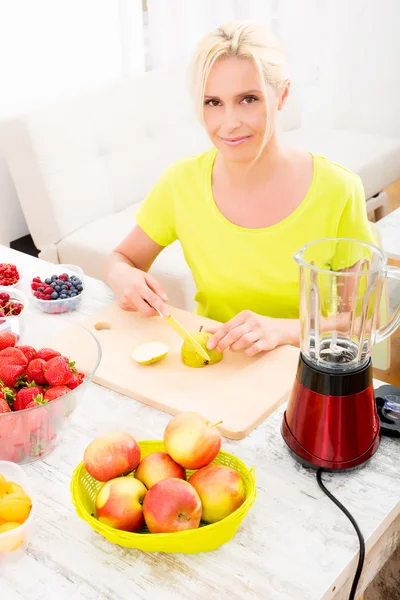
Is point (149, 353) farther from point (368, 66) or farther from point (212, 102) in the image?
point (368, 66)

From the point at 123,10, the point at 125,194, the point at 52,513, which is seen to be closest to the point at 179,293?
Answer: the point at 125,194

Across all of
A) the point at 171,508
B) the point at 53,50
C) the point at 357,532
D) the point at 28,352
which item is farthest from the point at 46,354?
the point at 53,50

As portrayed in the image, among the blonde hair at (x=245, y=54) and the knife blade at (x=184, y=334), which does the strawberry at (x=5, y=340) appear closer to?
the knife blade at (x=184, y=334)

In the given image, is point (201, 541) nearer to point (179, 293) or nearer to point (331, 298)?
point (331, 298)

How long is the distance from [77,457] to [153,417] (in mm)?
142

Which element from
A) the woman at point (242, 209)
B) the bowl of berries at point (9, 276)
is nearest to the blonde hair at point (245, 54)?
the woman at point (242, 209)

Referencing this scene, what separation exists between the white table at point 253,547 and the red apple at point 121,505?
58mm

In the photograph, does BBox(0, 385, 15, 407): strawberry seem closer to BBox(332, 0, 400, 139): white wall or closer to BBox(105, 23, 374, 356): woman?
BBox(105, 23, 374, 356): woman

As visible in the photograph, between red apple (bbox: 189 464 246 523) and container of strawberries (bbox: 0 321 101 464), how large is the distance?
0.77ft

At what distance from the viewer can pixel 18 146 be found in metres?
2.50

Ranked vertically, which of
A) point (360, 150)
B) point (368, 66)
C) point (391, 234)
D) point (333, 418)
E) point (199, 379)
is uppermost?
point (333, 418)

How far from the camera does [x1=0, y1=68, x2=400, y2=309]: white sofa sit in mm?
2482

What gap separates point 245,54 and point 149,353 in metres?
0.58

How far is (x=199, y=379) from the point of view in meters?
1.18
